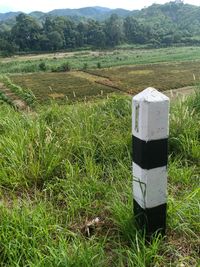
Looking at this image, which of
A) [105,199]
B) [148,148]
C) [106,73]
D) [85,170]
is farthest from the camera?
[106,73]

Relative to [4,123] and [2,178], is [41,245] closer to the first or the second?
[2,178]

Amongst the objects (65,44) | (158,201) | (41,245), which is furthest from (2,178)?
(65,44)

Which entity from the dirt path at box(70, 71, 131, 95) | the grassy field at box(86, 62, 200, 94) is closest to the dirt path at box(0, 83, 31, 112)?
the dirt path at box(70, 71, 131, 95)

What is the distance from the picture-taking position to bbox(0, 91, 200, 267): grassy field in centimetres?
161

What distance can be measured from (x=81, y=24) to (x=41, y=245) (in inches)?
3438

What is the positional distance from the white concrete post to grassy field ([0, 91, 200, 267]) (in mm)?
105

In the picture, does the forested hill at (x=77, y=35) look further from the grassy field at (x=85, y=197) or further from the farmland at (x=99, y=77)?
the grassy field at (x=85, y=197)

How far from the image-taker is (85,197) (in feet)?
7.11

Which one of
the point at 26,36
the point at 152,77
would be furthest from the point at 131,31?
the point at 152,77

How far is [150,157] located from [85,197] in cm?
71

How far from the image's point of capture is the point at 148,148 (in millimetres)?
1619

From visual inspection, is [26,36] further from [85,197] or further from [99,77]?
[85,197]

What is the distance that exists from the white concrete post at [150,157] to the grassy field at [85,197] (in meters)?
0.10

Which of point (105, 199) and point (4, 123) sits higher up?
point (4, 123)
